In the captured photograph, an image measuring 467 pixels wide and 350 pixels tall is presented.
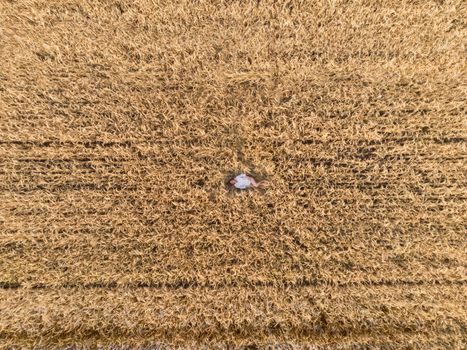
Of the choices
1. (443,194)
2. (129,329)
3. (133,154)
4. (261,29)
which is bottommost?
(129,329)

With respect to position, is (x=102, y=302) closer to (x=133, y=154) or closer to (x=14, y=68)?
(x=133, y=154)

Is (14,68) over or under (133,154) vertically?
over

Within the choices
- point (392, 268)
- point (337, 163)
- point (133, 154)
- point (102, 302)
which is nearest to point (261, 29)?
point (337, 163)

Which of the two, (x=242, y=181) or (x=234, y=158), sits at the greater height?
(x=234, y=158)

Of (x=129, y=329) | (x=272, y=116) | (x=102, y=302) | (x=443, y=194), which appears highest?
→ (x=272, y=116)

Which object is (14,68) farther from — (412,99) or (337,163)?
(412,99)

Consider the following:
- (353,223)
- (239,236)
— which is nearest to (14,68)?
(239,236)
